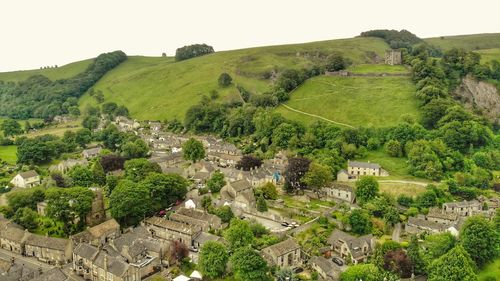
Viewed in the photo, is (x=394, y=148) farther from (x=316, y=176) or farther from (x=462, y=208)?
(x=316, y=176)

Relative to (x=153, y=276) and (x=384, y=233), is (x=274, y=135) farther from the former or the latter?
(x=153, y=276)

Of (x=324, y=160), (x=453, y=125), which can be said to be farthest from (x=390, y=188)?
(x=453, y=125)

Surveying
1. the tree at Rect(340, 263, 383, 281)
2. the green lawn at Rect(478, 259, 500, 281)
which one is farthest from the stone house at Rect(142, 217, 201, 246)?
the green lawn at Rect(478, 259, 500, 281)

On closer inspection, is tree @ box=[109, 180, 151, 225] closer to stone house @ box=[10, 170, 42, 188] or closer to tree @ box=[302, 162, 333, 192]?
tree @ box=[302, 162, 333, 192]

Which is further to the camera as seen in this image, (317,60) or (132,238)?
(317,60)

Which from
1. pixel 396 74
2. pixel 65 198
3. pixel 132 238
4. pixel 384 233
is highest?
pixel 396 74

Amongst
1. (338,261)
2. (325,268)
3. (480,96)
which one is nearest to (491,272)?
(338,261)

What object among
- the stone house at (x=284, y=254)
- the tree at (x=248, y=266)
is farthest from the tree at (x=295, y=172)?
the tree at (x=248, y=266)
